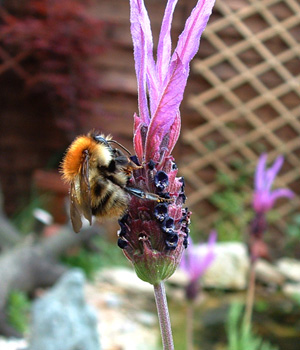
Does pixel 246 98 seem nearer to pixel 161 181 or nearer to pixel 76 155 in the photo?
pixel 76 155

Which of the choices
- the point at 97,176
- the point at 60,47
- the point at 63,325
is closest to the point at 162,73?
the point at 97,176

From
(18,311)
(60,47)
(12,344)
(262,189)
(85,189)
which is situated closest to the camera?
(85,189)

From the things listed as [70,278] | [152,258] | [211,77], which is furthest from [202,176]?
[152,258]

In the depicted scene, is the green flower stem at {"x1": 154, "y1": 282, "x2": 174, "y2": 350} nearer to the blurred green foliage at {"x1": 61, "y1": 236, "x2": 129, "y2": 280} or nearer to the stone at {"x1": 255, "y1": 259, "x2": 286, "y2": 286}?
the blurred green foliage at {"x1": 61, "y1": 236, "x2": 129, "y2": 280}

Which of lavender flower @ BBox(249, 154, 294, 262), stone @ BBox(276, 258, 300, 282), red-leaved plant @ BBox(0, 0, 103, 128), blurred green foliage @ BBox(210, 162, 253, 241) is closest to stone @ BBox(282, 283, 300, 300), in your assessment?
stone @ BBox(276, 258, 300, 282)

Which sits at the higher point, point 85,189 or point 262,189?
point 262,189

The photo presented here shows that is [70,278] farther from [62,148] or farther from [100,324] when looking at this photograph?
[62,148]
